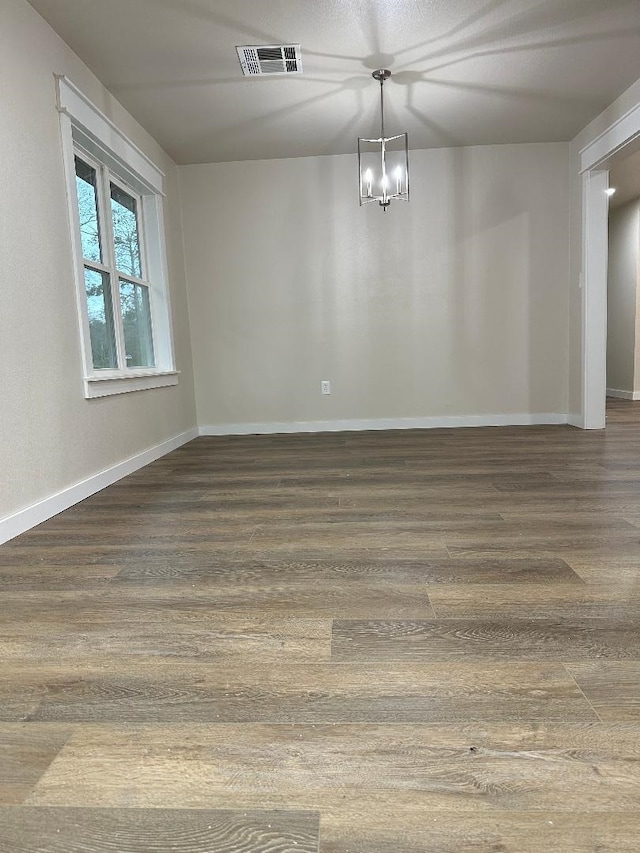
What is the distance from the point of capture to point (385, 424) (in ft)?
15.0

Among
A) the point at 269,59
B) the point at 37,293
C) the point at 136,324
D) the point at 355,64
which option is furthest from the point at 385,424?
the point at 37,293

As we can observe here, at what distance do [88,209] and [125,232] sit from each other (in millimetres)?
611

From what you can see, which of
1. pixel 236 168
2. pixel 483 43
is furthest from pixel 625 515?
pixel 236 168

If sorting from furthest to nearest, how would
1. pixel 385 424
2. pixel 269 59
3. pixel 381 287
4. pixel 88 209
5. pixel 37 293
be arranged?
pixel 385 424, pixel 381 287, pixel 88 209, pixel 269 59, pixel 37 293

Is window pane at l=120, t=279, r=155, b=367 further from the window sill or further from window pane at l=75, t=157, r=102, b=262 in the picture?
window pane at l=75, t=157, r=102, b=262

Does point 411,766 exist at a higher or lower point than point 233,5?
lower

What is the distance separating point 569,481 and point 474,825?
210 cm

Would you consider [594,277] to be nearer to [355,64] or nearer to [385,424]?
[385,424]

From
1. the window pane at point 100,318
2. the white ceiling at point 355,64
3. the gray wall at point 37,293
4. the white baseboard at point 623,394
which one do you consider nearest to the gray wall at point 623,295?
the white baseboard at point 623,394

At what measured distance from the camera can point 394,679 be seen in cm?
99

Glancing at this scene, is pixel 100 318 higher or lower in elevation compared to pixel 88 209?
lower

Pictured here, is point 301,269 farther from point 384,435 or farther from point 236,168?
point 384,435

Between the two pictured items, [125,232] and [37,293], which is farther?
[125,232]

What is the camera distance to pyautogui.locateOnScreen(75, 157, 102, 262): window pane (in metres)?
2.90
